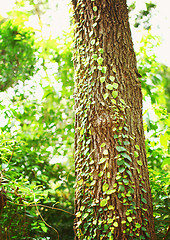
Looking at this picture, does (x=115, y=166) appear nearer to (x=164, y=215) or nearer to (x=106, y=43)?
(x=106, y=43)

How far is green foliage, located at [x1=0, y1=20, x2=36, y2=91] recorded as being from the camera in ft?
11.4

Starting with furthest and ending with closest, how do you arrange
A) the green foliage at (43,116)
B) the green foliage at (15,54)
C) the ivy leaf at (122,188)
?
the green foliage at (15,54) < the green foliage at (43,116) < the ivy leaf at (122,188)

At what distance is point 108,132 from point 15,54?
2967 millimetres

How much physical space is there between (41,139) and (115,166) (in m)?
2.05

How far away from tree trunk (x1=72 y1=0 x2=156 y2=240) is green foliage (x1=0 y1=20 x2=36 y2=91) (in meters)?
1.80

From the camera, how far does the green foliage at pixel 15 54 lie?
11.4ft

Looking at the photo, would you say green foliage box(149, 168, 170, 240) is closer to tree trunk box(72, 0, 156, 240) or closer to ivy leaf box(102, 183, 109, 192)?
tree trunk box(72, 0, 156, 240)

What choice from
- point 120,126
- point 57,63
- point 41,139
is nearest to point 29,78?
point 57,63

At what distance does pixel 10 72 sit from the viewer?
361 cm

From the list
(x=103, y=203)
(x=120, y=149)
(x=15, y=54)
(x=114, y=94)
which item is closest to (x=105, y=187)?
(x=103, y=203)

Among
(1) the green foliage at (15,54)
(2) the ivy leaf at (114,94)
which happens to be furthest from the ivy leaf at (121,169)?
(1) the green foliage at (15,54)

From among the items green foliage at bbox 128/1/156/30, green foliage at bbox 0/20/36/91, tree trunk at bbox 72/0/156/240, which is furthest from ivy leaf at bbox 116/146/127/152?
green foliage at bbox 128/1/156/30

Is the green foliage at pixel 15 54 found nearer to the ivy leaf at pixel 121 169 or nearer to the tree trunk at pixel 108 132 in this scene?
the tree trunk at pixel 108 132

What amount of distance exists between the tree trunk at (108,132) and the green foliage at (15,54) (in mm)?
1798
